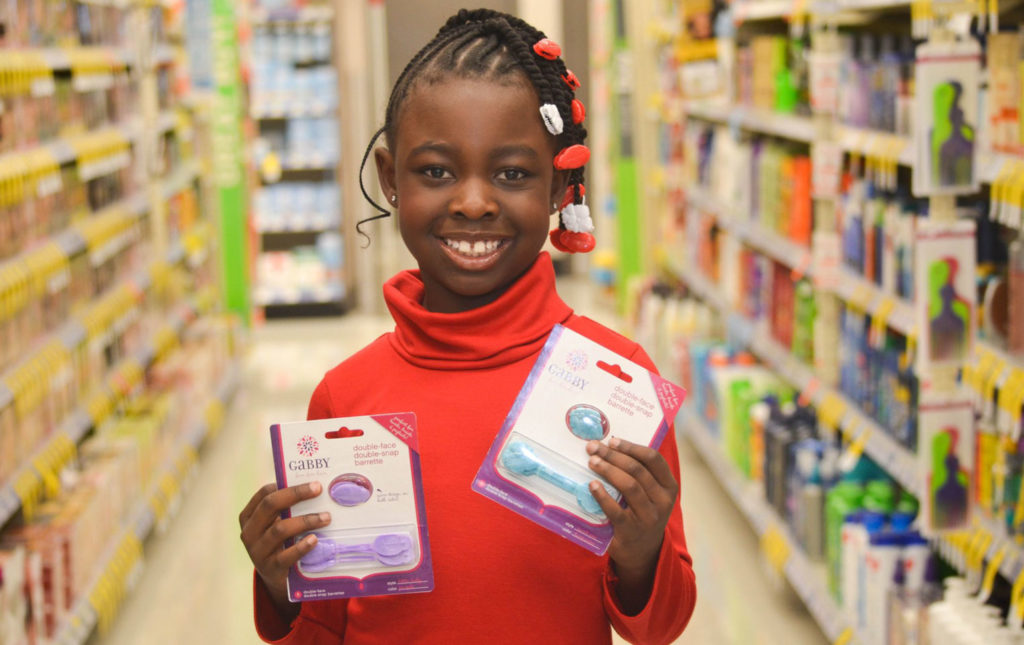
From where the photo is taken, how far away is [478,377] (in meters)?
1.45

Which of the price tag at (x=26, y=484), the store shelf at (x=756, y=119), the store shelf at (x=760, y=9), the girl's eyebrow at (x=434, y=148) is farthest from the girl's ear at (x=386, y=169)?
the store shelf at (x=760, y=9)

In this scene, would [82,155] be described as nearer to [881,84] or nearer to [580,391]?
[881,84]

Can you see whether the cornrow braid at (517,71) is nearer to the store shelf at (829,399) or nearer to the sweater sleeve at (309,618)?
the sweater sleeve at (309,618)

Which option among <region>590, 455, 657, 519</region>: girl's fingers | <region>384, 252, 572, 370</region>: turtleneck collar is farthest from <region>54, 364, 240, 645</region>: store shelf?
<region>590, 455, 657, 519</region>: girl's fingers

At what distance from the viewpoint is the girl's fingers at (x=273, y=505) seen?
1345 mm

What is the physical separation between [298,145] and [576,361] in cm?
831

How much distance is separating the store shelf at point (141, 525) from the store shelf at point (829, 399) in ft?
7.38

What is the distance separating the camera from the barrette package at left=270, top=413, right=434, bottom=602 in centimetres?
135

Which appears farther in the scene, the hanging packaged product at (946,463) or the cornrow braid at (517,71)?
the hanging packaged product at (946,463)

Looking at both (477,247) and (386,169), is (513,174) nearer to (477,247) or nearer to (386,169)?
(477,247)

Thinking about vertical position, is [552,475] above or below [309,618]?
above

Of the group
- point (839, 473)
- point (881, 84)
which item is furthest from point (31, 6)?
point (839, 473)

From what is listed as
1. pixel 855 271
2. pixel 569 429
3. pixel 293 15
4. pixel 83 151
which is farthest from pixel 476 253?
pixel 293 15

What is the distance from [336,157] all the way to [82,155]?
17.3 feet
